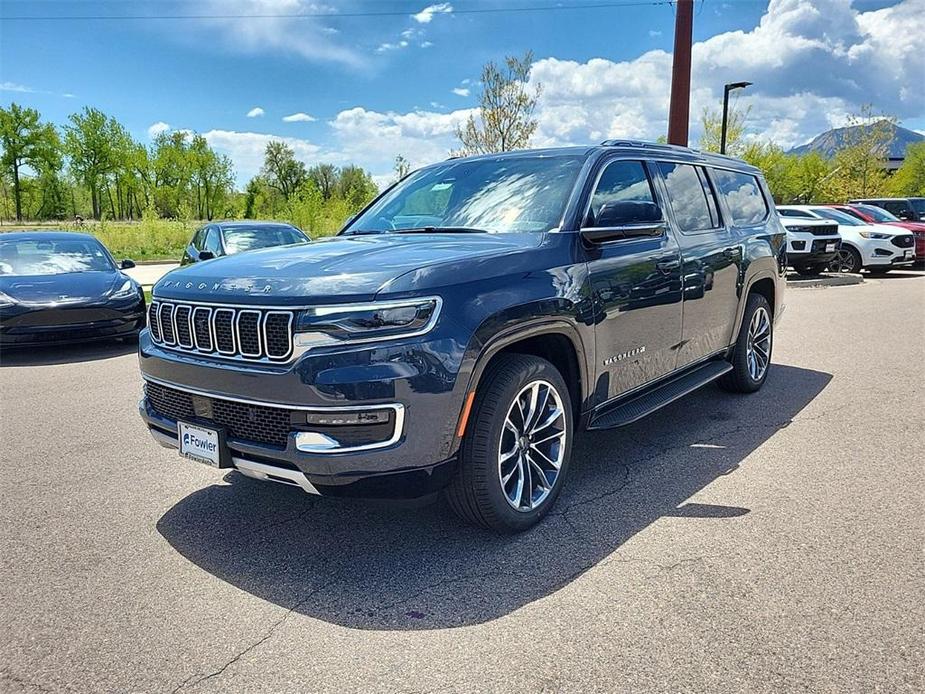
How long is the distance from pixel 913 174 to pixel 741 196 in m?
76.9

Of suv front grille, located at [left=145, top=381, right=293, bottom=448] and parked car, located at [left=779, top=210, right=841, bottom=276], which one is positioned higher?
parked car, located at [left=779, top=210, right=841, bottom=276]

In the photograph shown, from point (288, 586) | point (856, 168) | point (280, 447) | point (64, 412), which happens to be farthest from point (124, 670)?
point (856, 168)

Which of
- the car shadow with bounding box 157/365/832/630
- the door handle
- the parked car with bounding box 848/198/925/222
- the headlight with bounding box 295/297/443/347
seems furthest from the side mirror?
the parked car with bounding box 848/198/925/222

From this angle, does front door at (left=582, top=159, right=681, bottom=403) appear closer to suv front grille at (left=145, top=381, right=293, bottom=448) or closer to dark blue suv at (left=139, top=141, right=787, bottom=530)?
dark blue suv at (left=139, top=141, right=787, bottom=530)

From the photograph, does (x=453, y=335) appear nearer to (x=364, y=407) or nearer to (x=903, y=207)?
(x=364, y=407)

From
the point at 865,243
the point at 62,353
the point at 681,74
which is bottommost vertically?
the point at 62,353

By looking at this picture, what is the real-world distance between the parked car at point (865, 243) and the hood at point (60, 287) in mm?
14914

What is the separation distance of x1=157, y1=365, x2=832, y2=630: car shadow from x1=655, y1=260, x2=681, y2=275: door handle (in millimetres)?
1227

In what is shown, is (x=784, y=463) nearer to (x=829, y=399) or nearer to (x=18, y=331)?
(x=829, y=399)

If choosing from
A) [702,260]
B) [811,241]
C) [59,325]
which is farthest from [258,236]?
[811,241]

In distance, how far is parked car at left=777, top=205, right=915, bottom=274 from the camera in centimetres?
1725

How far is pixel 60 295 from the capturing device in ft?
28.3

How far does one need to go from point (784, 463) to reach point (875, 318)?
7628 mm

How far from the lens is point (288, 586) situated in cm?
310
